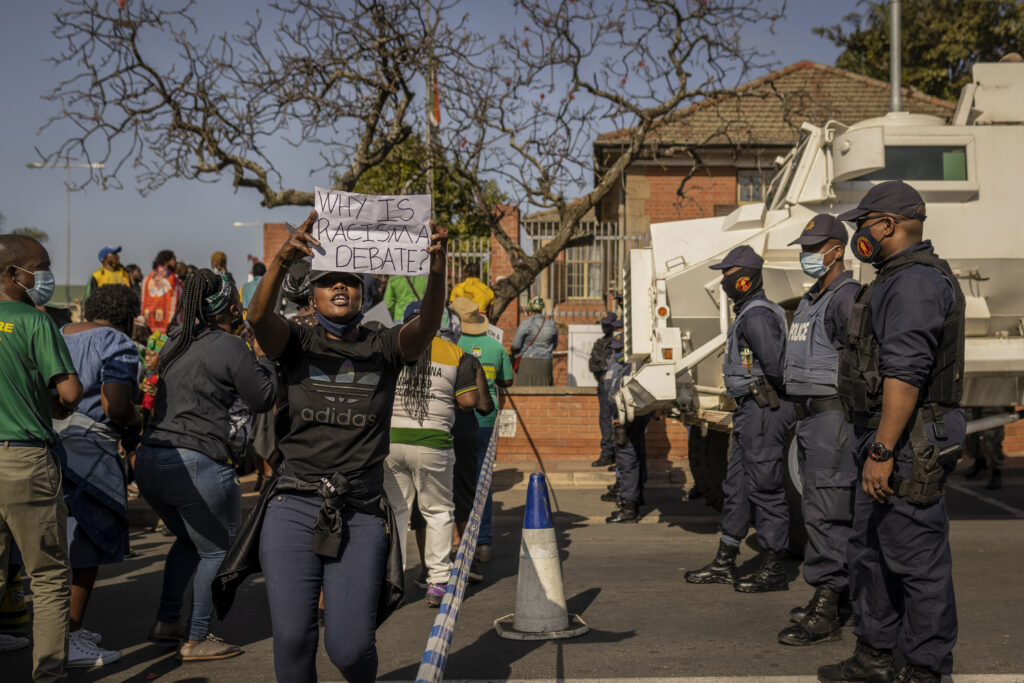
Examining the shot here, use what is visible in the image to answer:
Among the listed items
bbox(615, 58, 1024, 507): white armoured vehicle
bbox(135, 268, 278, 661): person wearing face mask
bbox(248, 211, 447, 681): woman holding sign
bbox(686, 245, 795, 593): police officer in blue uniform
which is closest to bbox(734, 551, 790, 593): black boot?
bbox(686, 245, 795, 593): police officer in blue uniform

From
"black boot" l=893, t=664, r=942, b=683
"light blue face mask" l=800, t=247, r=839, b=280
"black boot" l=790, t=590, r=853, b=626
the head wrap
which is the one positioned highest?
"light blue face mask" l=800, t=247, r=839, b=280

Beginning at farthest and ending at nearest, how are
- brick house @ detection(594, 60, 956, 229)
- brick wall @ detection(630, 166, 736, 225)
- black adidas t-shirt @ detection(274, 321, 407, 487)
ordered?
brick wall @ detection(630, 166, 736, 225)
brick house @ detection(594, 60, 956, 229)
black adidas t-shirt @ detection(274, 321, 407, 487)

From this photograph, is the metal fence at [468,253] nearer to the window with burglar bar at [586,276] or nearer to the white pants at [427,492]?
the window with burglar bar at [586,276]

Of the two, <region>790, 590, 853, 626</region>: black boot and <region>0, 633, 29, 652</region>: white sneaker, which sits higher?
<region>790, 590, 853, 626</region>: black boot

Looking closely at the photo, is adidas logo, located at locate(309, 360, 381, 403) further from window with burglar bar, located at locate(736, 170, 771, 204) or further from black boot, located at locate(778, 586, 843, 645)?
window with burglar bar, located at locate(736, 170, 771, 204)

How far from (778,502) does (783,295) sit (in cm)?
238

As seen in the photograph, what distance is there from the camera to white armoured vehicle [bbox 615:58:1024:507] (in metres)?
8.39

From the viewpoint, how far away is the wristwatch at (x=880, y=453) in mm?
4407

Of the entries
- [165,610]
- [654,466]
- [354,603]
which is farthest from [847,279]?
[654,466]

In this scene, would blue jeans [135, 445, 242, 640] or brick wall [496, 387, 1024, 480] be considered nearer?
blue jeans [135, 445, 242, 640]

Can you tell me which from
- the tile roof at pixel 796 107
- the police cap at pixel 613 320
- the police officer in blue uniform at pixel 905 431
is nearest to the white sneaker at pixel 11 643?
the police officer in blue uniform at pixel 905 431

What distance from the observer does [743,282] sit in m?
7.01

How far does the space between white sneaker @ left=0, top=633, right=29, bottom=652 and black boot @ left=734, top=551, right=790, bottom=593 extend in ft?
14.2

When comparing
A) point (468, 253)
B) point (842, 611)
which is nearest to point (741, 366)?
point (842, 611)
